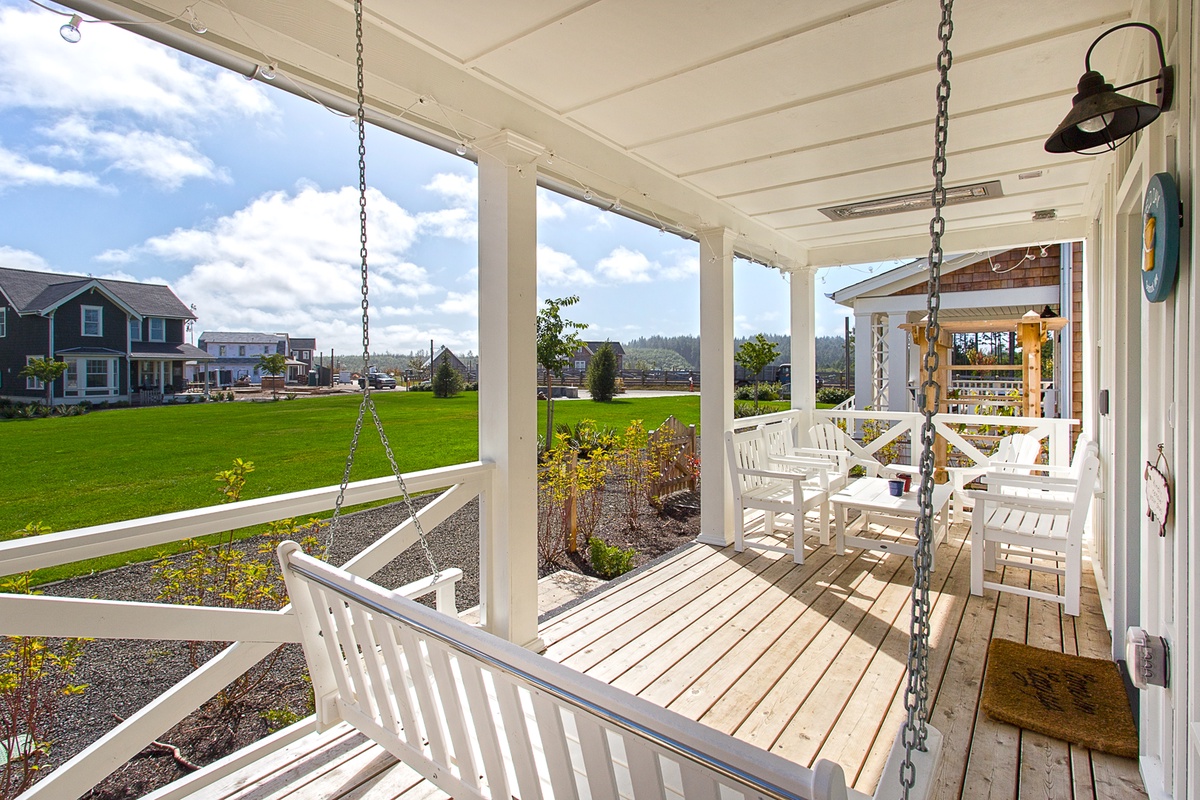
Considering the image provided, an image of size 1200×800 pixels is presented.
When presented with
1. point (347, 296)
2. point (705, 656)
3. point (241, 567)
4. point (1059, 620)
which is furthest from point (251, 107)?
point (1059, 620)

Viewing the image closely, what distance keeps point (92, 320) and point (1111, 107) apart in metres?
3.86

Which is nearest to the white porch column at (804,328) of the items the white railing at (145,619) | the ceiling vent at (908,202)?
the ceiling vent at (908,202)

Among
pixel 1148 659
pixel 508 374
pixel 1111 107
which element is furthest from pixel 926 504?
pixel 508 374

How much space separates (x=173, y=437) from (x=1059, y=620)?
5.26m

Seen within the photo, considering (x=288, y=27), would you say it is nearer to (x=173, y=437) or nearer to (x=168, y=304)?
(x=168, y=304)

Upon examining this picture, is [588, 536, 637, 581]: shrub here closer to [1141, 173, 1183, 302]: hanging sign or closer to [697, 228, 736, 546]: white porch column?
[697, 228, 736, 546]: white porch column

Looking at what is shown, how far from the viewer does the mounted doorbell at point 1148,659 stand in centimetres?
150

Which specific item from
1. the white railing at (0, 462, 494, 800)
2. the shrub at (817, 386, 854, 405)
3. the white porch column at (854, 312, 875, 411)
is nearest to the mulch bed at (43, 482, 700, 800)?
the white railing at (0, 462, 494, 800)

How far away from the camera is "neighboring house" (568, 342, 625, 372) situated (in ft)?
24.9

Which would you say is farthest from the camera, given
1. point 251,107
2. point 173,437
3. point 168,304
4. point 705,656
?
point 251,107

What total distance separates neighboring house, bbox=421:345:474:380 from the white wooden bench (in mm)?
5109

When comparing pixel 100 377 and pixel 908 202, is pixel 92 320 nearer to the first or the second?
pixel 100 377

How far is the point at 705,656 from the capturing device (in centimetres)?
261

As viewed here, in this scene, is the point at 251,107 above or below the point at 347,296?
above
